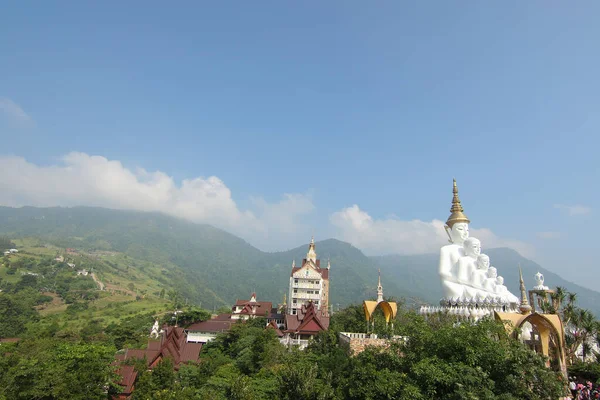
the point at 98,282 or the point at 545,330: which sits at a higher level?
the point at 98,282

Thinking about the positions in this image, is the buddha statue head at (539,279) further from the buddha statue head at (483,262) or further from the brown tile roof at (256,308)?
the brown tile roof at (256,308)

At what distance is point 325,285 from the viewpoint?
6334 cm

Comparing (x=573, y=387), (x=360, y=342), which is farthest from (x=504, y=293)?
(x=360, y=342)

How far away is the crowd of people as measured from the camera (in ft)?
60.6

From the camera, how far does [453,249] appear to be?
30.9 m

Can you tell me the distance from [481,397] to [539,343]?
8.52m

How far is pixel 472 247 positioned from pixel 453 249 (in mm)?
1616

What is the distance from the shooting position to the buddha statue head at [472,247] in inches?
1164

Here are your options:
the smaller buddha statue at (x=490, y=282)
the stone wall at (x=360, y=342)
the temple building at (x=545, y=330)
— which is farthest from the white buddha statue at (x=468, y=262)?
the stone wall at (x=360, y=342)

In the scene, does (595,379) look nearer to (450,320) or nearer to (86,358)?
(450,320)

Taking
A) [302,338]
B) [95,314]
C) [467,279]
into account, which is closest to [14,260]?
[95,314]

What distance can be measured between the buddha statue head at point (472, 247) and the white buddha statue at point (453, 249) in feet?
2.04

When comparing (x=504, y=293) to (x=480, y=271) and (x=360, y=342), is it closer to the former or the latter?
(x=480, y=271)

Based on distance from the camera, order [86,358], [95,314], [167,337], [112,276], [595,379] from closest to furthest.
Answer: [595,379]
[86,358]
[167,337]
[95,314]
[112,276]
